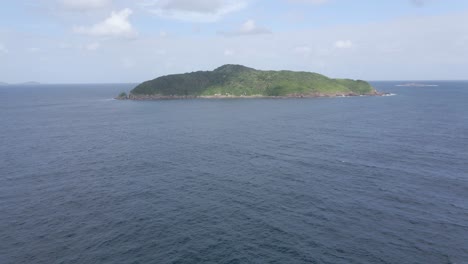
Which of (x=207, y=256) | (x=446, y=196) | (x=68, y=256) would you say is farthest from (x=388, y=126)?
(x=68, y=256)

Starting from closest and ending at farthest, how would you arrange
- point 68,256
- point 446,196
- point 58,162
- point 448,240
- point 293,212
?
→ point 68,256, point 448,240, point 293,212, point 446,196, point 58,162

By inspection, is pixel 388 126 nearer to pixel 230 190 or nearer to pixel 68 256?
pixel 230 190

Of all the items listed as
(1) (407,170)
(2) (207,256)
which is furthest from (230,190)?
(1) (407,170)

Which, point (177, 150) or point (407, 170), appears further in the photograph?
point (177, 150)

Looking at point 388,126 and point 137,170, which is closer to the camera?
point 137,170

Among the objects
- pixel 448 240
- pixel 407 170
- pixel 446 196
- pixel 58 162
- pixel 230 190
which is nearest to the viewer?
pixel 448 240

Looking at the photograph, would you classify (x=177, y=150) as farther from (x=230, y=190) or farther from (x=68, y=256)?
(x=68, y=256)
